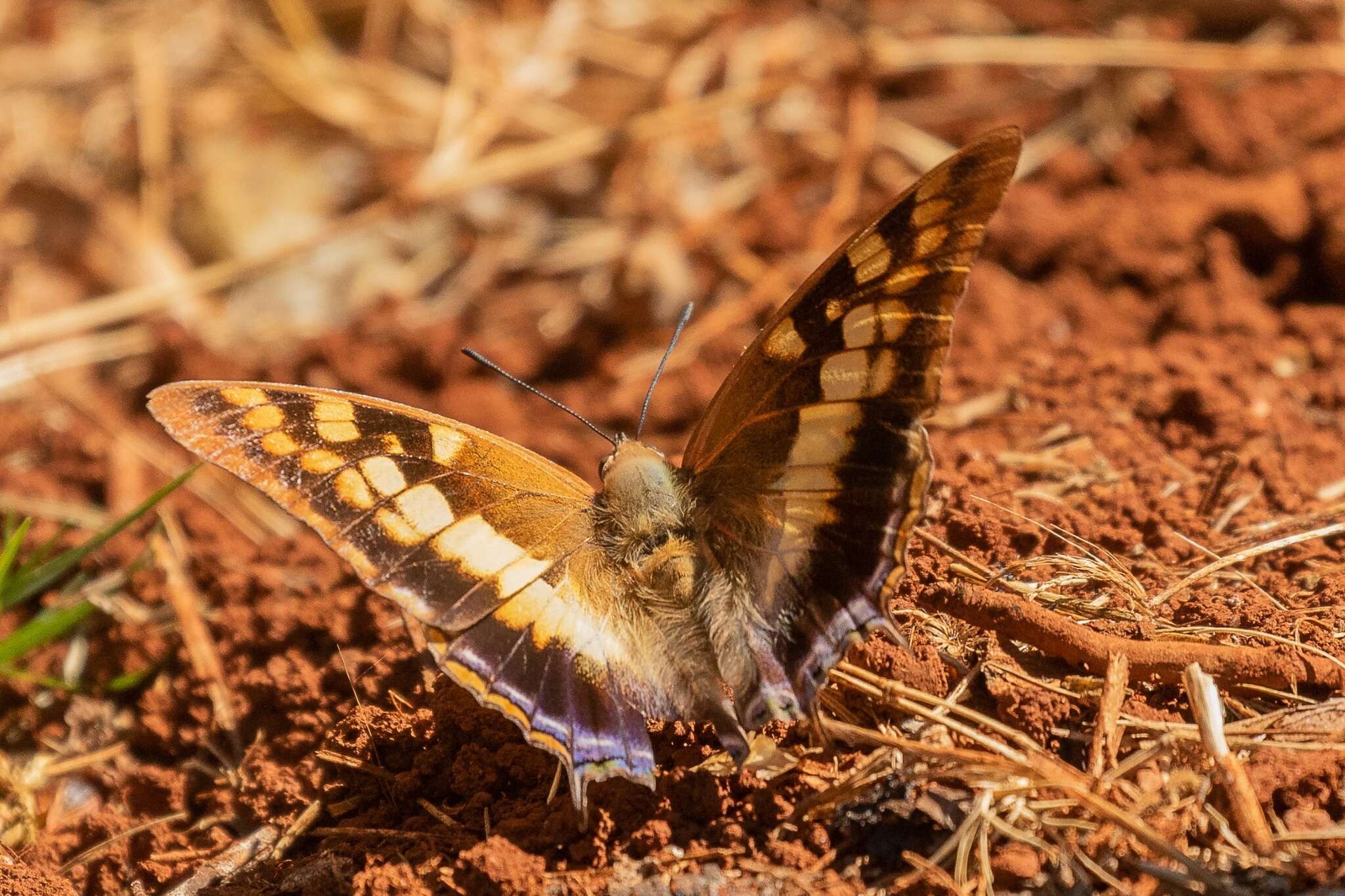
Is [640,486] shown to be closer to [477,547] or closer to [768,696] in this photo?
[477,547]

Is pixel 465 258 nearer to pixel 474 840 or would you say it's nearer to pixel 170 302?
pixel 170 302

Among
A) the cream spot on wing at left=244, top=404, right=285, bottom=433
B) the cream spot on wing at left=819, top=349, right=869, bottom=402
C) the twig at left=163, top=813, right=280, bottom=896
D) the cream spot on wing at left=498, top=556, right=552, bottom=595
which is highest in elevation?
the cream spot on wing at left=819, top=349, right=869, bottom=402

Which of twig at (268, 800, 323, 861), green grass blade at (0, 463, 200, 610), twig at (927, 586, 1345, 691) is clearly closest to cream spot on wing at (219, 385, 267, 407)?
green grass blade at (0, 463, 200, 610)

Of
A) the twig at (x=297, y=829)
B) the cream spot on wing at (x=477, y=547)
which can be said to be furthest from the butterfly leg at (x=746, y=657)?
the twig at (x=297, y=829)

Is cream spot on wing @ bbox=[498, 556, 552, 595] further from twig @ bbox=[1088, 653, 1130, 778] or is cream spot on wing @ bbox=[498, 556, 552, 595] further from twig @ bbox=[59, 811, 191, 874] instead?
twig @ bbox=[1088, 653, 1130, 778]

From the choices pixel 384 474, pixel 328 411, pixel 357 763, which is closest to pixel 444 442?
pixel 384 474

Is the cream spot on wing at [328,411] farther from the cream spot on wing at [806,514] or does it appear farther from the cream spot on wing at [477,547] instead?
the cream spot on wing at [806,514]

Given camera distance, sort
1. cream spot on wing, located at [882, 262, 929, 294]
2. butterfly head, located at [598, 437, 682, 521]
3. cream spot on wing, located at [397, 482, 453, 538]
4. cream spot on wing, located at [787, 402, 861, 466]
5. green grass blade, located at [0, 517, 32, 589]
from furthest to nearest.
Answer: green grass blade, located at [0, 517, 32, 589], butterfly head, located at [598, 437, 682, 521], cream spot on wing, located at [397, 482, 453, 538], cream spot on wing, located at [787, 402, 861, 466], cream spot on wing, located at [882, 262, 929, 294]
